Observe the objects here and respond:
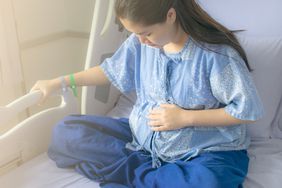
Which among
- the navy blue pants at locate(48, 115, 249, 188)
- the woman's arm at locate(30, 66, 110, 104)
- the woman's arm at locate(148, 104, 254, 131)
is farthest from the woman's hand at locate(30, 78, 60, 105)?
the woman's arm at locate(148, 104, 254, 131)

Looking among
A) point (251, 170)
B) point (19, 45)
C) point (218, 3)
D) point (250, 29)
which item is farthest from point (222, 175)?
point (19, 45)

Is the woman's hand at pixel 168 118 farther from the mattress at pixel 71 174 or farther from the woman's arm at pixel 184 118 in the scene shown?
the mattress at pixel 71 174

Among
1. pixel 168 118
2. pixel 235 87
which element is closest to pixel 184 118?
pixel 168 118

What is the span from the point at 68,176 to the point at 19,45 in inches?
26.2

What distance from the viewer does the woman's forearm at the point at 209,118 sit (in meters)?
1.03

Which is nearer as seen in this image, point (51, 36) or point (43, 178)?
point (43, 178)

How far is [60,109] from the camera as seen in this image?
4.37 ft

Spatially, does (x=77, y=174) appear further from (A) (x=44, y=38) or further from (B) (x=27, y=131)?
(A) (x=44, y=38)

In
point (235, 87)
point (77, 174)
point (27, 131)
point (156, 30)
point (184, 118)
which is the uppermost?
point (156, 30)

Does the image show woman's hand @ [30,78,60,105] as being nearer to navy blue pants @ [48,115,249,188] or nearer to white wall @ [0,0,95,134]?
navy blue pants @ [48,115,249,188]

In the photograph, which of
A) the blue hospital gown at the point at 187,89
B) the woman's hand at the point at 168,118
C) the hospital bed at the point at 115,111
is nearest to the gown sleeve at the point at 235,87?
the blue hospital gown at the point at 187,89

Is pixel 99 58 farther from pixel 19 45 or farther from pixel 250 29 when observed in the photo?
pixel 250 29

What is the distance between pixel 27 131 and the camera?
120 centimetres

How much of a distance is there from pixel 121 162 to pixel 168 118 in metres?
0.20
